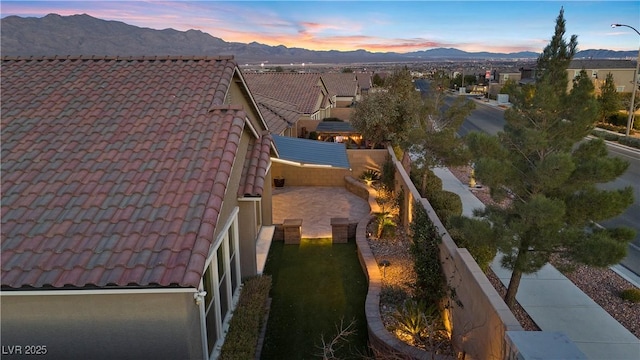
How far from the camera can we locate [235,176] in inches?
403

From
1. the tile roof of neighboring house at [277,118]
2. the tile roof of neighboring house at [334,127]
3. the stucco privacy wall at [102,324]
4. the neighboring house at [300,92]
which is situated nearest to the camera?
the stucco privacy wall at [102,324]

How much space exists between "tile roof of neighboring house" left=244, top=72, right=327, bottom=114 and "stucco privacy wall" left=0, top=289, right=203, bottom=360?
35.4 metres

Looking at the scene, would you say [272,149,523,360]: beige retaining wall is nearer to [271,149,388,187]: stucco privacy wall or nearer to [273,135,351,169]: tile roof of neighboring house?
[273,135,351,169]: tile roof of neighboring house

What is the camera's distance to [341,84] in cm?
7394

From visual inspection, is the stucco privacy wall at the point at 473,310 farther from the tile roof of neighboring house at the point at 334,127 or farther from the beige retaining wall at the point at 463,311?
the tile roof of neighboring house at the point at 334,127

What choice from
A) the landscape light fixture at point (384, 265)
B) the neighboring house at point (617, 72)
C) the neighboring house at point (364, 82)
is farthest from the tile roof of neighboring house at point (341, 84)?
the landscape light fixture at point (384, 265)

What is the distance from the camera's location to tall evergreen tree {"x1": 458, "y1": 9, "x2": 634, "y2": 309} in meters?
8.09

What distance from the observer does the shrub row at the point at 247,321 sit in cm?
850

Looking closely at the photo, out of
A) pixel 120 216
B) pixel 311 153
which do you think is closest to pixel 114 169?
pixel 120 216

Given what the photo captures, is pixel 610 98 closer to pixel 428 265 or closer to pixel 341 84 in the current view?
pixel 341 84

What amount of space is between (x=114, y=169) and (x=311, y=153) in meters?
12.0

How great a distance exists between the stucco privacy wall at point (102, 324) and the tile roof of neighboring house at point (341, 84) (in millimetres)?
65426

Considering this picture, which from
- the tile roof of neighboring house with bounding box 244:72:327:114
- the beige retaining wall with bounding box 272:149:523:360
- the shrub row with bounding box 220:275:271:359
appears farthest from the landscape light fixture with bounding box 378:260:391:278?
the tile roof of neighboring house with bounding box 244:72:327:114

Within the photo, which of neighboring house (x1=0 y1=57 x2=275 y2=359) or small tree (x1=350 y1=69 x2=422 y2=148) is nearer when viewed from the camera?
neighboring house (x1=0 y1=57 x2=275 y2=359)
